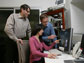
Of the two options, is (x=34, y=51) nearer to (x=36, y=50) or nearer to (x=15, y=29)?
(x=36, y=50)

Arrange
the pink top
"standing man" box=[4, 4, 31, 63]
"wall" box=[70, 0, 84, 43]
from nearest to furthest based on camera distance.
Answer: the pink top, "wall" box=[70, 0, 84, 43], "standing man" box=[4, 4, 31, 63]

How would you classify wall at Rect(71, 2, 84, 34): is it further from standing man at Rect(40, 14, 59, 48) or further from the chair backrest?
the chair backrest

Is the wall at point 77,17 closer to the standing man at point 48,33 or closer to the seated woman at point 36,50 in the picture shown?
the standing man at point 48,33

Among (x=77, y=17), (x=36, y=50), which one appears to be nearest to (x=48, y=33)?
(x=77, y=17)

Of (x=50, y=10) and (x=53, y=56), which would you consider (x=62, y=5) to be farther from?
(x=53, y=56)

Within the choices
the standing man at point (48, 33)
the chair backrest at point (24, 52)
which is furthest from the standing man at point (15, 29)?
the chair backrest at point (24, 52)

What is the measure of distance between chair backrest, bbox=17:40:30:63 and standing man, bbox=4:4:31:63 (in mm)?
623

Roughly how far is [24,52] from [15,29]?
3.00ft

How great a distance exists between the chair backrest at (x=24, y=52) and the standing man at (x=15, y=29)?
0.62 metres

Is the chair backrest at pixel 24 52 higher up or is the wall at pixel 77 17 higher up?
the wall at pixel 77 17

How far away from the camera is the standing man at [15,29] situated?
287cm

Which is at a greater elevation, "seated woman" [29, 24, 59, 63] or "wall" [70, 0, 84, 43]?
"wall" [70, 0, 84, 43]

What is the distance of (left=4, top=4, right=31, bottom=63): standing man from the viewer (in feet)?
9.41

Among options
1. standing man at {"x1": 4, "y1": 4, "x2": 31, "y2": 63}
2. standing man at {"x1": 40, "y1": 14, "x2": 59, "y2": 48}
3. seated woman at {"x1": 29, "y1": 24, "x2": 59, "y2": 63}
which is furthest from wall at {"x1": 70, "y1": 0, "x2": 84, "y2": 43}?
standing man at {"x1": 4, "y1": 4, "x2": 31, "y2": 63}
